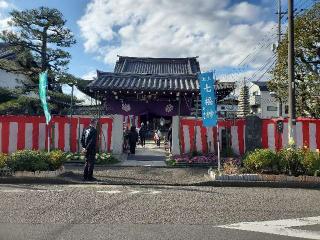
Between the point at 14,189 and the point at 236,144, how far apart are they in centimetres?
995

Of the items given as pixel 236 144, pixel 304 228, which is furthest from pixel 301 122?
pixel 304 228

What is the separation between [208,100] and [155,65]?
16252 millimetres

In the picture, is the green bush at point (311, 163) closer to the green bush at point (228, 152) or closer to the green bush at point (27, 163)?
the green bush at point (228, 152)

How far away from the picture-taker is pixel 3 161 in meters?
12.2

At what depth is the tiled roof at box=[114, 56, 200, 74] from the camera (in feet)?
92.5

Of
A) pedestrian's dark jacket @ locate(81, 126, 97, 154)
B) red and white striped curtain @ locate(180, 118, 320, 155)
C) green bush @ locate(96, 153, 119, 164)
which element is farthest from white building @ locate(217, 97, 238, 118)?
pedestrian's dark jacket @ locate(81, 126, 97, 154)

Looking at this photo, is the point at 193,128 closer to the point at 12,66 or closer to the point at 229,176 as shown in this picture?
the point at 229,176

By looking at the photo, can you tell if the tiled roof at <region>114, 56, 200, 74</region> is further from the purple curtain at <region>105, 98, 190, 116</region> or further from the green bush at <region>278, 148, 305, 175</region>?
the green bush at <region>278, 148, 305, 175</region>

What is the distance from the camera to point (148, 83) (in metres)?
19.7

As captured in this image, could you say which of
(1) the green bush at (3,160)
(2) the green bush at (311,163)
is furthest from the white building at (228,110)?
(1) the green bush at (3,160)

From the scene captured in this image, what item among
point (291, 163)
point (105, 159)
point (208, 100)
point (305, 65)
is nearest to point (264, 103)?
point (305, 65)

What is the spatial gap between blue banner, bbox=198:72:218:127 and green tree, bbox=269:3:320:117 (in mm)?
7907

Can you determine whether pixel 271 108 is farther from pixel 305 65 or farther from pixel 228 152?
pixel 228 152

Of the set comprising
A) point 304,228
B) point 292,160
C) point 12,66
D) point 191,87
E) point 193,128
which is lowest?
point 304,228
